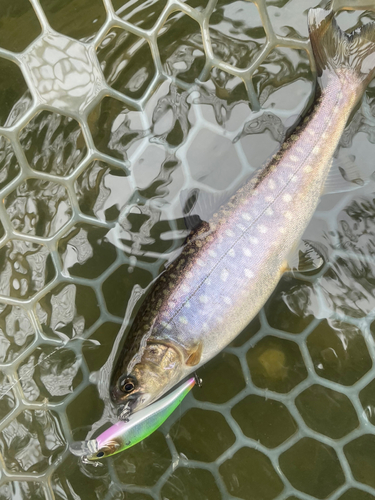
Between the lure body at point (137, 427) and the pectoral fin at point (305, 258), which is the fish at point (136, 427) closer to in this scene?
the lure body at point (137, 427)

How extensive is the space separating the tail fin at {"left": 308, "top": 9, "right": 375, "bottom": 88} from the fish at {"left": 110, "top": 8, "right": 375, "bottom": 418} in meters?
0.09

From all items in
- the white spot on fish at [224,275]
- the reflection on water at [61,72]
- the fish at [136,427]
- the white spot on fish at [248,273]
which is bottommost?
the fish at [136,427]

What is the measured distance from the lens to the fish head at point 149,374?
5.65 ft

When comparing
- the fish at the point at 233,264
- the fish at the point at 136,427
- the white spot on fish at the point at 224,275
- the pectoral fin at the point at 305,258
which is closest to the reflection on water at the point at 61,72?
the fish at the point at 233,264

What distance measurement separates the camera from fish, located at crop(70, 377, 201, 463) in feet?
5.87

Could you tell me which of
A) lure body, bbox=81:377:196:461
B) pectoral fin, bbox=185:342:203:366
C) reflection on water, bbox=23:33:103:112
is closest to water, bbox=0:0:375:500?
reflection on water, bbox=23:33:103:112

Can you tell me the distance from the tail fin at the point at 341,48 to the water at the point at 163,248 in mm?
128

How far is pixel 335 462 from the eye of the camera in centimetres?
195

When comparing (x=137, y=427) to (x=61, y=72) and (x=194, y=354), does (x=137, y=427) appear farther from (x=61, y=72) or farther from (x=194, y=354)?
(x=61, y=72)

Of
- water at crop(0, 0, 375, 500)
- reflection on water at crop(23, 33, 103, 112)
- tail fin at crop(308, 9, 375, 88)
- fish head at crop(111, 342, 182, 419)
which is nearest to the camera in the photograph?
fish head at crop(111, 342, 182, 419)

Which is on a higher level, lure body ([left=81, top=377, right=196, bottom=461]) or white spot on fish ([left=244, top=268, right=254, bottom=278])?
white spot on fish ([left=244, top=268, right=254, bottom=278])

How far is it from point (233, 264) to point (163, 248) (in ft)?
1.27

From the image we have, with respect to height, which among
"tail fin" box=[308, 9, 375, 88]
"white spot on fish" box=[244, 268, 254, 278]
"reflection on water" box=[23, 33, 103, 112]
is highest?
"reflection on water" box=[23, 33, 103, 112]

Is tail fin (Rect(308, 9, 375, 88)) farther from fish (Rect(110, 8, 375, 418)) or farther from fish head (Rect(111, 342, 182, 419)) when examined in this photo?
fish head (Rect(111, 342, 182, 419))
